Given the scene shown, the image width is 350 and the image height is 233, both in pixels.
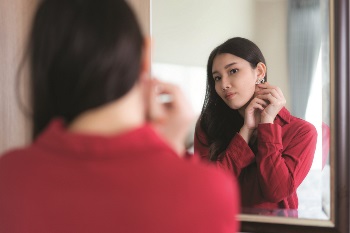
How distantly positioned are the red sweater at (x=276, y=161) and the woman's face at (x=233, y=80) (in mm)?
83

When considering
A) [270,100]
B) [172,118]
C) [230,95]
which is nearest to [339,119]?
[270,100]

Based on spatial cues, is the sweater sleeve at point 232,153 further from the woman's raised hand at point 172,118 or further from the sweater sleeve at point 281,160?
the woman's raised hand at point 172,118

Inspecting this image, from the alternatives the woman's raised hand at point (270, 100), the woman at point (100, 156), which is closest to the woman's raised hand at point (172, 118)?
the woman at point (100, 156)

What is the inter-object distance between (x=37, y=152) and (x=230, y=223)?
252 mm

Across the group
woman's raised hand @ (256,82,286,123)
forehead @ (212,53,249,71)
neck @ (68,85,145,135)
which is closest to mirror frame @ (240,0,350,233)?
woman's raised hand @ (256,82,286,123)

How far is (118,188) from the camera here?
1.49 ft

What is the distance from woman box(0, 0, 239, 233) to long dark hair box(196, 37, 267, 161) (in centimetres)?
51

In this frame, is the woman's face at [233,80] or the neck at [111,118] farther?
the woman's face at [233,80]

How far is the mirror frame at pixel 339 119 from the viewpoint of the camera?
86 centimetres

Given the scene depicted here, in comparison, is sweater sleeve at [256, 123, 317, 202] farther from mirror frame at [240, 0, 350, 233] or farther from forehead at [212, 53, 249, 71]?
forehead at [212, 53, 249, 71]

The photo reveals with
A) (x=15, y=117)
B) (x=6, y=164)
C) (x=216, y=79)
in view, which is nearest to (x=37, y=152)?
(x=6, y=164)

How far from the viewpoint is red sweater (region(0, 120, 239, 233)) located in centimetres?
45

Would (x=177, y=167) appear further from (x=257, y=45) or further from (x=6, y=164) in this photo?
(x=257, y=45)

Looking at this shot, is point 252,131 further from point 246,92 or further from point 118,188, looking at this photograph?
point 118,188
